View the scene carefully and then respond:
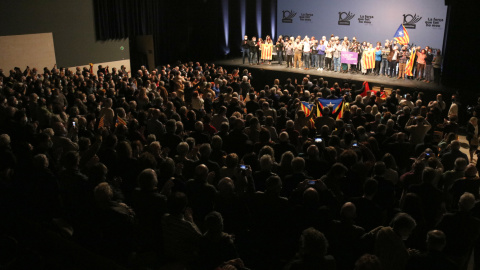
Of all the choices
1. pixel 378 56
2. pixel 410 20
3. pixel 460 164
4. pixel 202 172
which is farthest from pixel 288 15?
pixel 202 172

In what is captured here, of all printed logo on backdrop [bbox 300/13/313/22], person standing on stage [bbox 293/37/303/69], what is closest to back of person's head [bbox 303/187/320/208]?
person standing on stage [bbox 293/37/303/69]

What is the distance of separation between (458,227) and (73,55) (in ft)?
54.1

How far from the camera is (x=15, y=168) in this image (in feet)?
18.1

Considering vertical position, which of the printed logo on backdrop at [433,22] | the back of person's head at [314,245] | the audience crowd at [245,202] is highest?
the printed logo on backdrop at [433,22]

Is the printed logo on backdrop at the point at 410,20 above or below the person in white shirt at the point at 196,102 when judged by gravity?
above

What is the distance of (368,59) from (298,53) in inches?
124

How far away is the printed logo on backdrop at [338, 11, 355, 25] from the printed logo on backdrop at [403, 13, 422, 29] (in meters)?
2.52

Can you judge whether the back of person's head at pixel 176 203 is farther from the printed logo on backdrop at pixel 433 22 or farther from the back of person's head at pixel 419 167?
the printed logo on backdrop at pixel 433 22

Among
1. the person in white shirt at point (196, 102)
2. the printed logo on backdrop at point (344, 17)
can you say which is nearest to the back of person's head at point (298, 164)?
the person in white shirt at point (196, 102)

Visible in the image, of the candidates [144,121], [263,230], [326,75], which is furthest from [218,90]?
[263,230]

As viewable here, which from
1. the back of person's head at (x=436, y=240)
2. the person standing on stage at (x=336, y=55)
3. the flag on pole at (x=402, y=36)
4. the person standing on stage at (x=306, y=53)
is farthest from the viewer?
the person standing on stage at (x=306, y=53)

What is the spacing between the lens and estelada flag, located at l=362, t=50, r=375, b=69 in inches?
655

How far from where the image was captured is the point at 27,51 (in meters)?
15.5

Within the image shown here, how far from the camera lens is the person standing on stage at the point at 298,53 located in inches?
720
